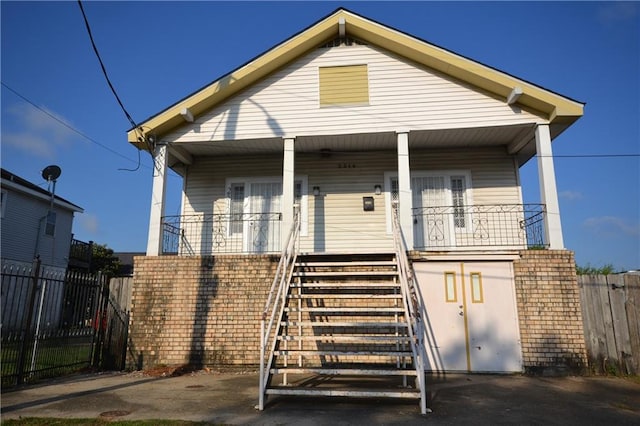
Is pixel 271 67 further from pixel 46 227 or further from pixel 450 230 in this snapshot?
pixel 46 227

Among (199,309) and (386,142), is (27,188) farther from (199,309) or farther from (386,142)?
(386,142)

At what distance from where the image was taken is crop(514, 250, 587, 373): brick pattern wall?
23.9 feet

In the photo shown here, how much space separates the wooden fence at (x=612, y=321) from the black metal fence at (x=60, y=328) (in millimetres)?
9242

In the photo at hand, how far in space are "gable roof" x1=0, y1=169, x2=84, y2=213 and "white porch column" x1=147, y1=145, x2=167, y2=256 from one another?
11838 millimetres

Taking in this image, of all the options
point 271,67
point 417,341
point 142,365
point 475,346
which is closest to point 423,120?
point 271,67

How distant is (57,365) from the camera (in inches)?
291

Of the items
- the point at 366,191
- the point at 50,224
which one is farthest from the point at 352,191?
the point at 50,224

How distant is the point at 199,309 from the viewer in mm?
8086

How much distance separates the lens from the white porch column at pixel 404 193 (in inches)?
326

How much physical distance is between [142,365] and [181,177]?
502 cm

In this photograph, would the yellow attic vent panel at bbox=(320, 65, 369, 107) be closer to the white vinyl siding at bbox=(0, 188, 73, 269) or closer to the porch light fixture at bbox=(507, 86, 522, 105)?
the porch light fixture at bbox=(507, 86, 522, 105)

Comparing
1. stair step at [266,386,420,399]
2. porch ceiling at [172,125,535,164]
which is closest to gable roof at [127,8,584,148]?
porch ceiling at [172,125,535,164]

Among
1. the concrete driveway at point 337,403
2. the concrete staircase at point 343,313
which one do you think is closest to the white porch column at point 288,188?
the concrete staircase at point 343,313

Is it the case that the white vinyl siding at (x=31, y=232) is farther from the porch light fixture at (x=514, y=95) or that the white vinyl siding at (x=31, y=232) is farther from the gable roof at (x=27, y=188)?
the porch light fixture at (x=514, y=95)
